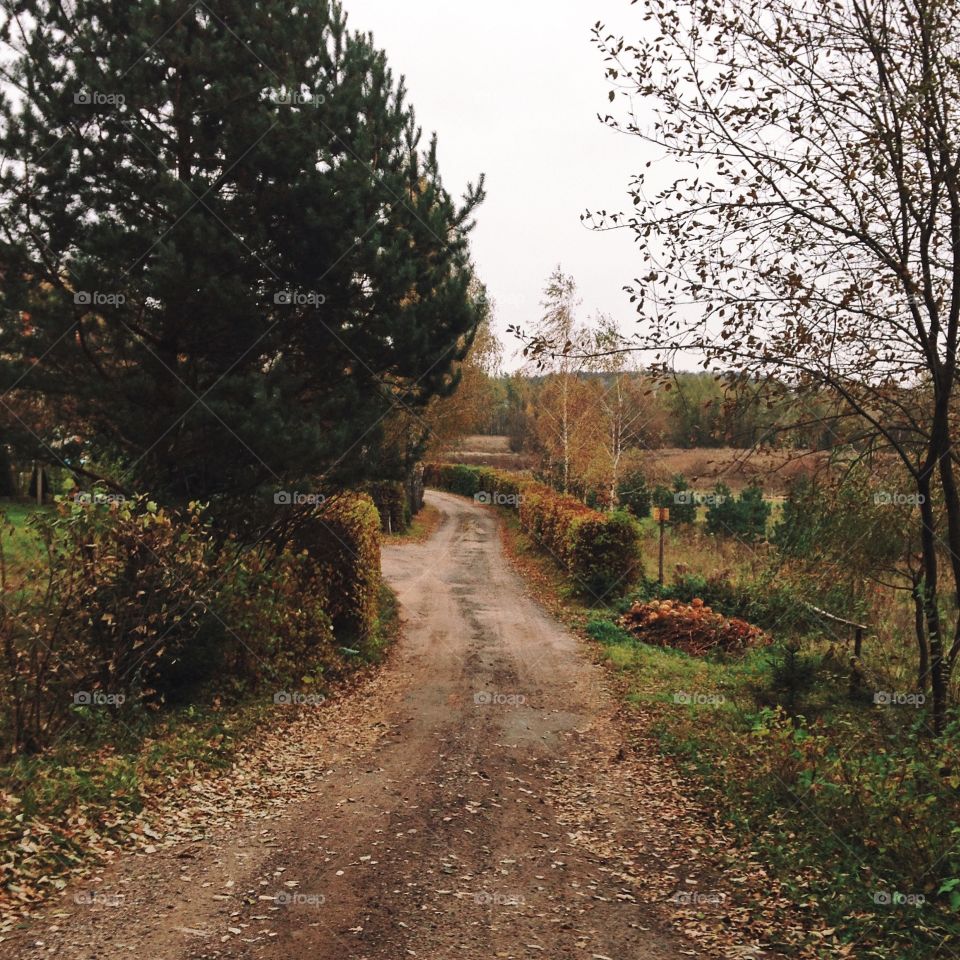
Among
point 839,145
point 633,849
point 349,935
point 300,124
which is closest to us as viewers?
point 349,935

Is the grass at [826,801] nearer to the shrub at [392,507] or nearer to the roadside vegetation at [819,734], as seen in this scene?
the roadside vegetation at [819,734]

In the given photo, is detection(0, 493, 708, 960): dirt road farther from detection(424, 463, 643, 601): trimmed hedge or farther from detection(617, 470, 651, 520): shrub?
detection(617, 470, 651, 520): shrub

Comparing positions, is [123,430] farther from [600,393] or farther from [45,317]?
[600,393]

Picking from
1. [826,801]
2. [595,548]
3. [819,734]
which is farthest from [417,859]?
[595,548]

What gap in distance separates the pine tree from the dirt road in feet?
12.5

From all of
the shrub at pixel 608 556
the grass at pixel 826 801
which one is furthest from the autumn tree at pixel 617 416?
the grass at pixel 826 801

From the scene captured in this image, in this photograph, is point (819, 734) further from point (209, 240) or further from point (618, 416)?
point (618, 416)

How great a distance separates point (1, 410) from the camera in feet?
29.8

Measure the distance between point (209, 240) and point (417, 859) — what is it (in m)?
6.97

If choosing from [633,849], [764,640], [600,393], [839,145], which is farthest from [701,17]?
[600,393]

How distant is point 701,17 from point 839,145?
1700 millimetres

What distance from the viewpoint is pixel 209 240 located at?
29.7ft

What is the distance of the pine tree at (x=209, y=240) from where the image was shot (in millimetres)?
8867

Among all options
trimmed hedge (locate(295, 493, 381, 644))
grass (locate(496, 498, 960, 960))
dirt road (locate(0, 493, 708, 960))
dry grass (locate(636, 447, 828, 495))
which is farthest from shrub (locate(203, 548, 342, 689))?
dry grass (locate(636, 447, 828, 495))
